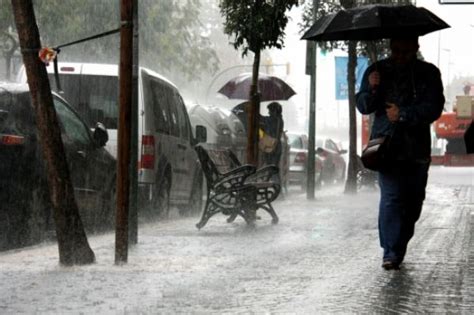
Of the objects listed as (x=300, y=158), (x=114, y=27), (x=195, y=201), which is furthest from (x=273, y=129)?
(x=114, y=27)

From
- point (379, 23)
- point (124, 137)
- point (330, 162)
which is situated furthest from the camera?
point (330, 162)

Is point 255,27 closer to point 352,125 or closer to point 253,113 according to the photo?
point 253,113

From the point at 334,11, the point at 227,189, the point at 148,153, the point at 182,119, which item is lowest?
the point at 227,189

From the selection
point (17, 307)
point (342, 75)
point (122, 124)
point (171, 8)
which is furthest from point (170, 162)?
point (171, 8)

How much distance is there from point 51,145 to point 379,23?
299cm

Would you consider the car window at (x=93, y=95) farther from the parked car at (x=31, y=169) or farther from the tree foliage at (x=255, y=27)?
the parked car at (x=31, y=169)

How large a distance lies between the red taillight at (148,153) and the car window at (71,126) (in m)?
2.02

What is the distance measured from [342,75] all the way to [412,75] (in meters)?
29.0

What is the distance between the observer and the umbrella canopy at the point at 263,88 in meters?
22.2

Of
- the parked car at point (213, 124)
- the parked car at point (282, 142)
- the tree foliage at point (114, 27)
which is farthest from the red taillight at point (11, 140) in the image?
the tree foliage at point (114, 27)

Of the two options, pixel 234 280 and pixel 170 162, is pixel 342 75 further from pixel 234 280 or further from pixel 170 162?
pixel 234 280

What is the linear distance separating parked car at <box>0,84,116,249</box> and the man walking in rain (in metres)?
3.27

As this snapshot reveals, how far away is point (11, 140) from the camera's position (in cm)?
1115

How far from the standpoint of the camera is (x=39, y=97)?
9.12 metres
